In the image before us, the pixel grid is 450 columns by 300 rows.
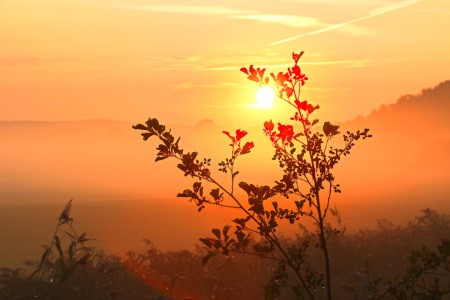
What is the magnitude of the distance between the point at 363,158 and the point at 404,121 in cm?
972

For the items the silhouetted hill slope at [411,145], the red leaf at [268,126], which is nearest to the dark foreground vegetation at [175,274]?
the red leaf at [268,126]

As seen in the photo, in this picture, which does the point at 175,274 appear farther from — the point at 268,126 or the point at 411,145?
the point at 411,145

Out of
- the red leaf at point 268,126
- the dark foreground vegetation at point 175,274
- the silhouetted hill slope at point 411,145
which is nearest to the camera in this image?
the red leaf at point 268,126

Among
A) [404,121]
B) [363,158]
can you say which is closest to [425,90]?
[404,121]

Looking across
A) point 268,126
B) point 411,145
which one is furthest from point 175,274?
point 411,145

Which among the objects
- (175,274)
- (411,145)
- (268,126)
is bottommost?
(175,274)

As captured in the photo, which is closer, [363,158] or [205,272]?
[205,272]

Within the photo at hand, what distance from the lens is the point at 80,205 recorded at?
22.2 meters

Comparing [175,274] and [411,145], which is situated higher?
[411,145]

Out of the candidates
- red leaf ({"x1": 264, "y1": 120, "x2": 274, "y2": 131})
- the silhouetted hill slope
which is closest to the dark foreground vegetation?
red leaf ({"x1": 264, "y1": 120, "x2": 274, "y2": 131})

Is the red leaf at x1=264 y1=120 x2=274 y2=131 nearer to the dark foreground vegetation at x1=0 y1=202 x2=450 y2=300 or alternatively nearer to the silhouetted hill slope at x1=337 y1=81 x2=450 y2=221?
the dark foreground vegetation at x1=0 y1=202 x2=450 y2=300

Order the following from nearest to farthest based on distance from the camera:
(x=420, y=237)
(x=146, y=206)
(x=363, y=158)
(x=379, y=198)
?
1. (x=420, y=237)
2. (x=146, y=206)
3. (x=379, y=198)
4. (x=363, y=158)

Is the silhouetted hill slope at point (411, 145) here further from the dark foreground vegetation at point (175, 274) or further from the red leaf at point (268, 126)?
the red leaf at point (268, 126)

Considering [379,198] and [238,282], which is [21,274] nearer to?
[238,282]
